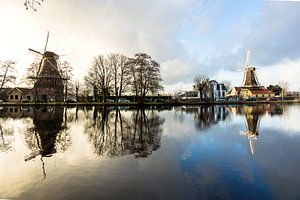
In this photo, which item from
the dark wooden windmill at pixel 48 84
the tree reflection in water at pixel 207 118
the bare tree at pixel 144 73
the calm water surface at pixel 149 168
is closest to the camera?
the calm water surface at pixel 149 168

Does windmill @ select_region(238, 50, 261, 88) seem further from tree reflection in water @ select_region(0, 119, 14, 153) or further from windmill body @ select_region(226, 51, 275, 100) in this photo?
tree reflection in water @ select_region(0, 119, 14, 153)

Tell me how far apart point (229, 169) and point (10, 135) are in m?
11.1

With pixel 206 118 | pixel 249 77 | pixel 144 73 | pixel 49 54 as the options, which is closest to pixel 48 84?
pixel 49 54

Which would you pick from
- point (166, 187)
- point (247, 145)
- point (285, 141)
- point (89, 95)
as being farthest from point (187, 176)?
point (89, 95)

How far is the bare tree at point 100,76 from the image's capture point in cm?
4953

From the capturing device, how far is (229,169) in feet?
22.3

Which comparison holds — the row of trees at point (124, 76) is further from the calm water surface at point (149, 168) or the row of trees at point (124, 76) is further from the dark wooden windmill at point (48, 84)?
the calm water surface at point (149, 168)

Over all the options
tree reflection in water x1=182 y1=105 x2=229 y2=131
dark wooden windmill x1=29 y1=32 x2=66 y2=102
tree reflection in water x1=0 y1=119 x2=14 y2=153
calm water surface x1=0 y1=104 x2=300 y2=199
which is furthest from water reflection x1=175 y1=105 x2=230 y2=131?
dark wooden windmill x1=29 y1=32 x2=66 y2=102

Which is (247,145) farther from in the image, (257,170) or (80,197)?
(80,197)

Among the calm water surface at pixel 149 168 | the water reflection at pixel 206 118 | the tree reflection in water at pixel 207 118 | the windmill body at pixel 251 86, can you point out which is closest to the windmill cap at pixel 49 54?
the water reflection at pixel 206 118

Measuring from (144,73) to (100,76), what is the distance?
31.1 feet

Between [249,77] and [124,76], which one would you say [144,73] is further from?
[249,77]

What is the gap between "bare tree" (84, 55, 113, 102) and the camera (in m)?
49.5

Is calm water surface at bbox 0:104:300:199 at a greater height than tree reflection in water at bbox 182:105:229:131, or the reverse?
tree reflection in water at bbox 182:105:229:131
